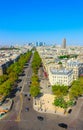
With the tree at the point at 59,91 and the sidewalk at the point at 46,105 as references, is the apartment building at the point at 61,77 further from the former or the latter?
the sidewalk at the point at 46,105

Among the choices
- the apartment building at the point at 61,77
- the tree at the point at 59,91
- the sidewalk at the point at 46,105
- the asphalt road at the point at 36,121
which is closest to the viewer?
the asphalt road at the point at 36,121

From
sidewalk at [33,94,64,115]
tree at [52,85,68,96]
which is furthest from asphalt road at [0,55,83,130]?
tree at [52,85,68,96]

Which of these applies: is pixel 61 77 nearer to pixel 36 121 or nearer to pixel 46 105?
pixel 46 105

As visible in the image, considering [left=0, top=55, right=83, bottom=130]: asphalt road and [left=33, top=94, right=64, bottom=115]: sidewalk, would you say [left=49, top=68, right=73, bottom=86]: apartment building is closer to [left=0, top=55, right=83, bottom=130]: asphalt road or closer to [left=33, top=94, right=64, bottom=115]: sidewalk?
[left=33, top=94, right=64, bottom=115]: sidewalk

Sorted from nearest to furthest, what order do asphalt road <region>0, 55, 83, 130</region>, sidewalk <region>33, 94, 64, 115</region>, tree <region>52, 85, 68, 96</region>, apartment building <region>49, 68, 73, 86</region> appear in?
1. asphalt road <region>0, 55, 83, 130</region>
2. sidewalk <region>33, 94, 64, 115</region>
3. tree <region>52, 85, 68, 96</region>
4. apartment building <region>49, 68, 73, 86</region>

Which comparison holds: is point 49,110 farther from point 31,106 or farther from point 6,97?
point 6,97

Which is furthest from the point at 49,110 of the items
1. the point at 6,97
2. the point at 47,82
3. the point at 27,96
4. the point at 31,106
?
the point at 47,82

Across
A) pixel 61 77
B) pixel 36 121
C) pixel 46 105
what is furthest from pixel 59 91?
pixel 36 121

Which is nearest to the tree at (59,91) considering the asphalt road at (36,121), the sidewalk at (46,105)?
the sidewalk at (46,105)

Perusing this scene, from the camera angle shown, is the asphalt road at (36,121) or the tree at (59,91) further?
the tree at (59,91)

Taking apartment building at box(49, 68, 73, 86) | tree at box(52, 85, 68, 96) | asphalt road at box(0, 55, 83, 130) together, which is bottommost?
→ asphalt road at box(0, 55, 83, 130)

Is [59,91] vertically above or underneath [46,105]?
above
